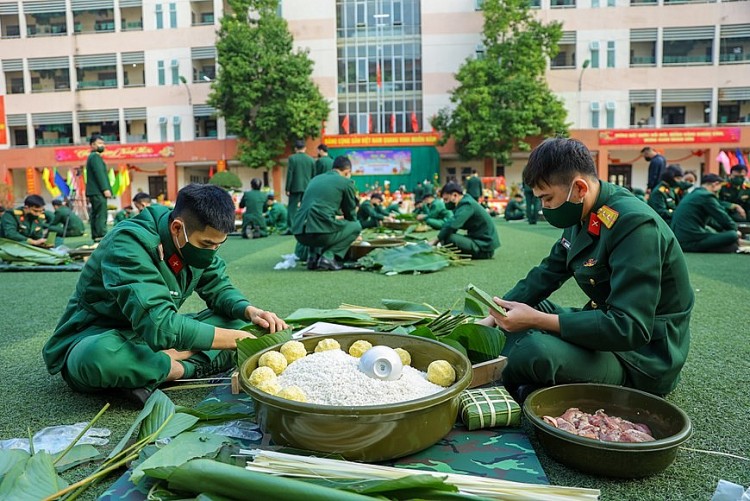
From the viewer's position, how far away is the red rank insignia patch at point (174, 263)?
7.70 feet

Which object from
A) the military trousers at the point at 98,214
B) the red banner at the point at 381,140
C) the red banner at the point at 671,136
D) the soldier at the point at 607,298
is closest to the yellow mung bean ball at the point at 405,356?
the soldier at the point at 607,298

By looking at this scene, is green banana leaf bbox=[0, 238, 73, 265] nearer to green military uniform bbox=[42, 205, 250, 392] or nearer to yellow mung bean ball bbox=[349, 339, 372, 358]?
green military uniform bbox=[42, 205, 250, 392]

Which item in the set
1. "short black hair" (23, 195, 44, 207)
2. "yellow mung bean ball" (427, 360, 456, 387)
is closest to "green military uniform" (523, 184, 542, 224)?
"short black hair" (23, 195, 44, 207)

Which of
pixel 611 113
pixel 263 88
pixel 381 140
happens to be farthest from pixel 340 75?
pixel 611 113

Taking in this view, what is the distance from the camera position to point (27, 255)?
21.4 ft

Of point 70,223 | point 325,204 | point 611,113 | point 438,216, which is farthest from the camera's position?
point 611,113

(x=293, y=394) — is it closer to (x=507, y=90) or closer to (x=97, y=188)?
(x=97, y=188)

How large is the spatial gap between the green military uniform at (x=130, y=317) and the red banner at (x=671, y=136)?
79.0 feet

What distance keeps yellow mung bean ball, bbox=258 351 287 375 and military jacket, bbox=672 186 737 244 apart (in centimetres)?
651

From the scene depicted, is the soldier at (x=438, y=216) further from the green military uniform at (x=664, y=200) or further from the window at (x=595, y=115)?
the window at (x=595, y=115)

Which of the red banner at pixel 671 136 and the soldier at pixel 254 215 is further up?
the red banner at pixel 671 136

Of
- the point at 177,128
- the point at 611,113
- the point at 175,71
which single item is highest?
the point at 175,71

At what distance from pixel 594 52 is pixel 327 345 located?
2523cm

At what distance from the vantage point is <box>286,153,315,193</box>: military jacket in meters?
9.29
